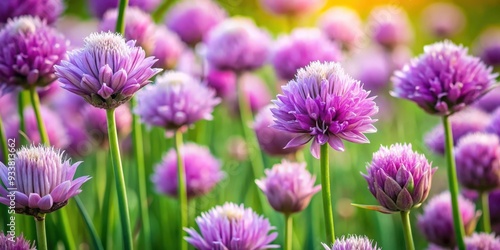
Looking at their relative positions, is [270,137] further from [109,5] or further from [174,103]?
[109,5]

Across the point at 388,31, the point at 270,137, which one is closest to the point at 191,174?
the point at 270,137

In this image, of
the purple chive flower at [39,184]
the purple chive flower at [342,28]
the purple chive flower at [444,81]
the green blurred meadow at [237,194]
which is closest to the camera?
the purple chive flower at [39,184]

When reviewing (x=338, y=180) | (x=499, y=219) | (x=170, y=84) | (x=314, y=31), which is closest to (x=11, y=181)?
(x=170, y=84)

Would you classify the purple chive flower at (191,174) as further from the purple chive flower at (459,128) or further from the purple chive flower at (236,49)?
the purple chive flower at (459,128)

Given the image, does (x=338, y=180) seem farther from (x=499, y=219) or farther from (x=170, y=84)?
(x=170, y=84)

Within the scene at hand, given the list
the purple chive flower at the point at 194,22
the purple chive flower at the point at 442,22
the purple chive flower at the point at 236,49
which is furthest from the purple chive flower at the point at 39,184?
the purple chive flower at the point at 442,22

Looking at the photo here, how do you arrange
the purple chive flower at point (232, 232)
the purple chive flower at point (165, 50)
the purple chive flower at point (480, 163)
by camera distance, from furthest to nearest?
the purple chive flower at point (165, 50) < the purple chive flower at point (480, 163) < the purple chive flower at point (232, 232)
